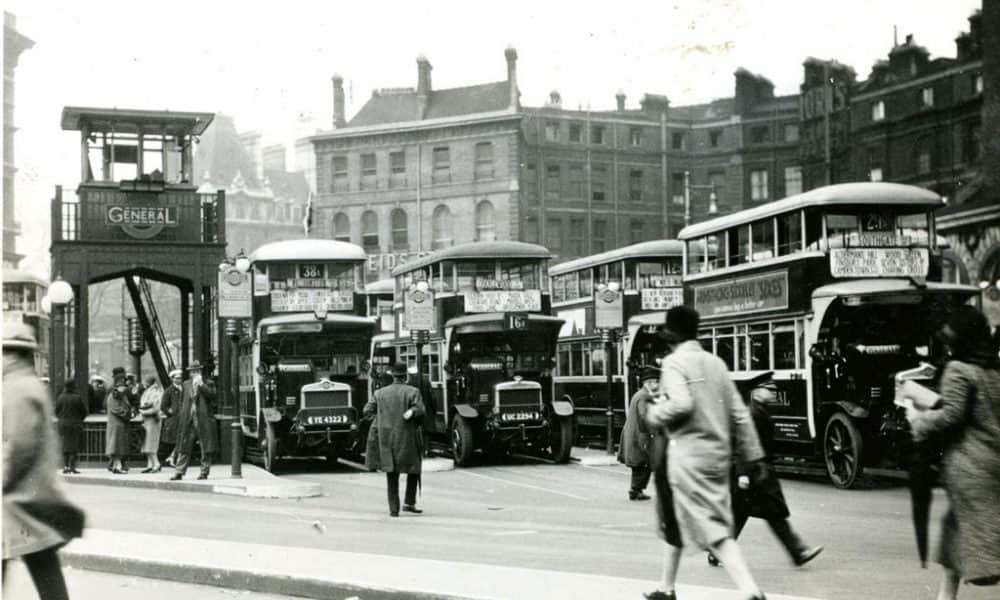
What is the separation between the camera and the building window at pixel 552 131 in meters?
36.8

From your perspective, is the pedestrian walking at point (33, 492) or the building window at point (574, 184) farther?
the building window at point (574, 184)

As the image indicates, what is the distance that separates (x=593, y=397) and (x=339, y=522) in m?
12.1

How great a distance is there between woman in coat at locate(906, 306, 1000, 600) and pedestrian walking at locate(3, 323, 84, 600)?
13.8ft

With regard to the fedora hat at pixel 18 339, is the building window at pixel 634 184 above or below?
above

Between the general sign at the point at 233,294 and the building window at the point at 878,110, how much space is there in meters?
8.85

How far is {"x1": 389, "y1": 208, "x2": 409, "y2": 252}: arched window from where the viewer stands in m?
37.3

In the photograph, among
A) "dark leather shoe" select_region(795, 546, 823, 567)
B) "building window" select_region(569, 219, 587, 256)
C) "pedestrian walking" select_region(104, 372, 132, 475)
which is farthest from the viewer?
"building window" select_region(569, 219, 587, 256)

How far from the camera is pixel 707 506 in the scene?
609cm

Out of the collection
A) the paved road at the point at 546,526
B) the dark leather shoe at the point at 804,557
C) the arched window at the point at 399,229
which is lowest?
the paved road at the point at 546,526

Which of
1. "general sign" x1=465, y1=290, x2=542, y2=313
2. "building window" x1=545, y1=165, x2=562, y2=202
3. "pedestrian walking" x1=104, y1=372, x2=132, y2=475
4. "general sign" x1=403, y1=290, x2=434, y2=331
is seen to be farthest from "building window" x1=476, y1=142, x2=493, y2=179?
"pedestrian walking" x1=104, y1=372, x2=132, y2=475

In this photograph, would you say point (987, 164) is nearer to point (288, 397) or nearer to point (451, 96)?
point (288, 397)

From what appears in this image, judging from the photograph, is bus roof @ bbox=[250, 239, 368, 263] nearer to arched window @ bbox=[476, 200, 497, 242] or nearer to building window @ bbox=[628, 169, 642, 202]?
arched window @ bbox=[476, 200, 497, 242]

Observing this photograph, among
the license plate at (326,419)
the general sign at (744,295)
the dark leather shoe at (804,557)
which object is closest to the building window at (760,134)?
the general sign at (744,295)

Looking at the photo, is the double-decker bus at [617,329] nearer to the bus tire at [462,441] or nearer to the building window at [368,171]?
the bus tire at [462,441]
